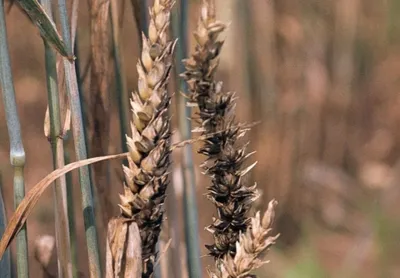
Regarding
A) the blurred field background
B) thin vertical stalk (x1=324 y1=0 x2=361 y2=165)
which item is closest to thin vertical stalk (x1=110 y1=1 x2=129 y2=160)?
the blurred field background

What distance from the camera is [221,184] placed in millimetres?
409

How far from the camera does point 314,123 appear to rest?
1.55 metres

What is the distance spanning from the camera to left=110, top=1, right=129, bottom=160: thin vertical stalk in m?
0.54

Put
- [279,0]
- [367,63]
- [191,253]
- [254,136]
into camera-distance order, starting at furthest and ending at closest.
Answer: [367,63], [279,0], [254,136], [191,253]

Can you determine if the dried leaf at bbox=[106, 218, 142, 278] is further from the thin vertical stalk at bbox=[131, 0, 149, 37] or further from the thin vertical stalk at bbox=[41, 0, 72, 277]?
the thin vertical stalk at bbox=[131, 0, 149, 37]

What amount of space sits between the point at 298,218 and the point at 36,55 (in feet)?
2.42

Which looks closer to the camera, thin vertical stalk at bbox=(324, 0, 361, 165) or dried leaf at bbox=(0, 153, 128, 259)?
dried leaf at bbox=(0, 153, 128, 259)

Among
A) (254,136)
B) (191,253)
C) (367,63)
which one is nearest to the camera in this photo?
(191,253)

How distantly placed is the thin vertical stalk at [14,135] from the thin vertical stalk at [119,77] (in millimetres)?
117

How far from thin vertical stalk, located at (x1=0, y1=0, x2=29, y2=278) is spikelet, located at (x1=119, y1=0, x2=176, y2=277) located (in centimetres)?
9

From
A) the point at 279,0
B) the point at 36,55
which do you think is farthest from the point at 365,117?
the point at 36,55

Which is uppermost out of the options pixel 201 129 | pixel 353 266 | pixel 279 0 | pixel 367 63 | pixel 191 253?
pixel 279 0

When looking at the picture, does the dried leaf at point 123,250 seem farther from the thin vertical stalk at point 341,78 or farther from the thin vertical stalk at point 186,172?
the thin vertical stalk at point 341,78

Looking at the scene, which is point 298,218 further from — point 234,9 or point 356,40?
A: point 234,9
